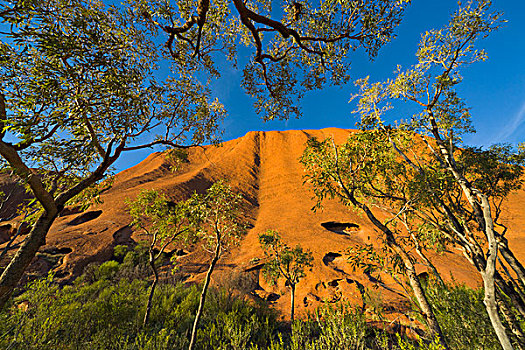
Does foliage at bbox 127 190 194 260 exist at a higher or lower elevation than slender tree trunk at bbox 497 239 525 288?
higher

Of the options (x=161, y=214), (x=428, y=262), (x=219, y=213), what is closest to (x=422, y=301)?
(x=428, y=262)

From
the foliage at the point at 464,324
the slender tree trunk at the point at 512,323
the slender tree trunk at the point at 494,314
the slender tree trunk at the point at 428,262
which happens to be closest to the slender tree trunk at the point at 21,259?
the slender tree trunk at the point at 494,314

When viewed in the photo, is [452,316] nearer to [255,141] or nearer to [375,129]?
[375,129]

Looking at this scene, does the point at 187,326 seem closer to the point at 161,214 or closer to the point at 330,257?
the point at 161,214

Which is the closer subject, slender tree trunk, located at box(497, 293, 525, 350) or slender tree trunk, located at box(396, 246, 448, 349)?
slender tree trunk, located at box(396, 246, 448, 349)

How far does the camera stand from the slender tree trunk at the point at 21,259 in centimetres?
360

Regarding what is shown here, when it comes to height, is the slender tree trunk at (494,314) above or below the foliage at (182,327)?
above

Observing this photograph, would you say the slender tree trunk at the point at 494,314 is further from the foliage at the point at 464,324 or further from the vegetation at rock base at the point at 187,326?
the foliage at the point at 464,324

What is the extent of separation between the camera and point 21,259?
3770mm

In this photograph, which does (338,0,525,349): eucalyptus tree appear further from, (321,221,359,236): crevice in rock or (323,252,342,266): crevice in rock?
(321,221,359,236): crevice in rock

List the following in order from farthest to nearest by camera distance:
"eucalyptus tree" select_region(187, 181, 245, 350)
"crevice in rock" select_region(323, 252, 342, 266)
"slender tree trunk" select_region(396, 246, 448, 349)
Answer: "crevice in rock" select_region(323, 252, 342, 266), "eucalyptus tree" select_region(187, 181, 245, 350), "slender tree trunk" select_region(396, 246, 448, 349)

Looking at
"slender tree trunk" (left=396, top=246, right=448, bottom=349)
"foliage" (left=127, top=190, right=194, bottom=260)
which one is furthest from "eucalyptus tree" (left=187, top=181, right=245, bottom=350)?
"slender tree trunk" (left=396, top=246, right=448, bottom=349)

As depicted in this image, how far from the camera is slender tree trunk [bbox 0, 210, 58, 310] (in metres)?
3.60

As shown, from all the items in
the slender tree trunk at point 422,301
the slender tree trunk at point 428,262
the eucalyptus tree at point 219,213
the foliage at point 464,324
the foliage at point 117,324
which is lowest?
the foliage at point 117,324
